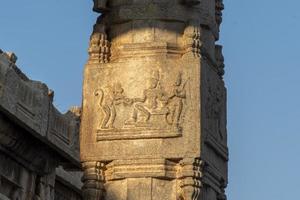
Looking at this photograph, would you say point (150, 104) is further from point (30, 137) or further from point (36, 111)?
point (30, 137)

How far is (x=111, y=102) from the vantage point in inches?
587

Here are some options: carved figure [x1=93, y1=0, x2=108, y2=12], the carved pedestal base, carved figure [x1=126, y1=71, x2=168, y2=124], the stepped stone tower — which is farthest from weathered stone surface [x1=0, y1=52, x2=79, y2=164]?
carved figure [x1=93, y1=0, x2=108, y2=12]

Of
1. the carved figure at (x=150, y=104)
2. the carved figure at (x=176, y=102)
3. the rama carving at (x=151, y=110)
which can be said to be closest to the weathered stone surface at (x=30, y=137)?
the rama carving at (x=151, y=110)

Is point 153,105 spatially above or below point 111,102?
below

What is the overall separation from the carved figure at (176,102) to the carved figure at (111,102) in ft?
1.98

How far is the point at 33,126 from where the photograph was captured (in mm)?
14281

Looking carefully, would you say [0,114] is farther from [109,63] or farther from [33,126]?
[109,63]

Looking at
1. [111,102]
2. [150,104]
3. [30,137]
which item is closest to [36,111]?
[30,137]

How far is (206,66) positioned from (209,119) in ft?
2.53

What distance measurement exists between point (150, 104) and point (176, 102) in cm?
37

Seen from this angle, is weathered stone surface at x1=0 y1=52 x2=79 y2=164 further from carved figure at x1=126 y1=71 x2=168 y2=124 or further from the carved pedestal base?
carved figure at x1=126 y1=71 x2=168 y2=124

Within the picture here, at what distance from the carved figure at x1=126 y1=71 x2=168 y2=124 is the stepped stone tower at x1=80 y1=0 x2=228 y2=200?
0.05ft

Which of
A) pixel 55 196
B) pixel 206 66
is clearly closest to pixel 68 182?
pixel 55 196

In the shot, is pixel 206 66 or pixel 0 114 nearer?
pixel 0 114
